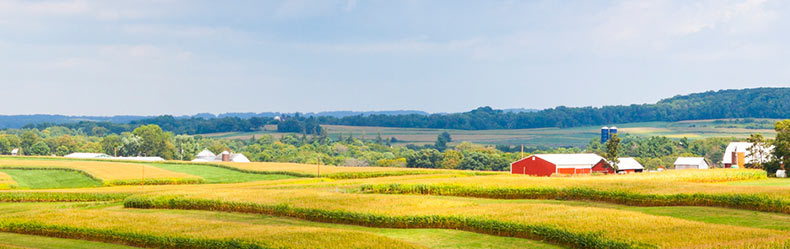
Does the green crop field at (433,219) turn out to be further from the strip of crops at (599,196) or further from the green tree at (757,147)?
the green tree at (757,147)

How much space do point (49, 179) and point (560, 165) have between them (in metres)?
57.3

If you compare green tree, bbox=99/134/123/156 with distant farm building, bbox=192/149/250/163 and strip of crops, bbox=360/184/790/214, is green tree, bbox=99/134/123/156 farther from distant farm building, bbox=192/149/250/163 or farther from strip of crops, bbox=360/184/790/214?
strip of crops, bbox=360/184/790/214

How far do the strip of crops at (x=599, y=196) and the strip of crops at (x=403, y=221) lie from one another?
14.0 m

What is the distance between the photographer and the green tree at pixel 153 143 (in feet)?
541

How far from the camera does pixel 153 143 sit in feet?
545

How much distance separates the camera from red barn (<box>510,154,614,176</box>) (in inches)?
3610

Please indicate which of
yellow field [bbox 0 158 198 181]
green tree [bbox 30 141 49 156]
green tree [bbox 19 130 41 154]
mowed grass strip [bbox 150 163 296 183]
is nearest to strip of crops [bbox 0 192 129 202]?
yellow field [bbox 0 158 198 181]

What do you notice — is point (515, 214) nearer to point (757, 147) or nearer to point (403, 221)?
point (403, 221)

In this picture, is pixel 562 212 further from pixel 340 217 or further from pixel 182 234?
pixel 182 234

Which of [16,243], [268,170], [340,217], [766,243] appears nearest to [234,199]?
[340,217]

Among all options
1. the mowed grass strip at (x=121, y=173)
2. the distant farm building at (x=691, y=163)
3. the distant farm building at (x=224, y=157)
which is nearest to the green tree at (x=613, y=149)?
the distant farm building at (x=691, y=163)

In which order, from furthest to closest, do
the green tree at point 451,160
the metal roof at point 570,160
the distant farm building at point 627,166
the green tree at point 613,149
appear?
the green tree at point 451,160
the distant farm building at point 627,166
the metal roof at point 570,160
the green tree at point 613,149

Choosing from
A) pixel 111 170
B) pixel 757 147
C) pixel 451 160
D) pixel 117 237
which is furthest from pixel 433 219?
pixel 451 160

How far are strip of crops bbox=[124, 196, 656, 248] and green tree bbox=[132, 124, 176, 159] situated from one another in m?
118
